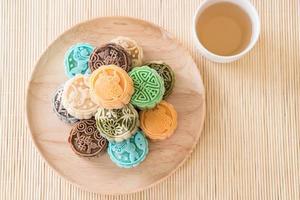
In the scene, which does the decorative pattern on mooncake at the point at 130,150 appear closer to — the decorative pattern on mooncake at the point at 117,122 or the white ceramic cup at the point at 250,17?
the decorative pattern on mooncake at the point at 117,122

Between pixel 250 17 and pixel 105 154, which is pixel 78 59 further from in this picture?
pixel 250 17

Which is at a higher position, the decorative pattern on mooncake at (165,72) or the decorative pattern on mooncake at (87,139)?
the decorative pattern on mooncake at (165,72)

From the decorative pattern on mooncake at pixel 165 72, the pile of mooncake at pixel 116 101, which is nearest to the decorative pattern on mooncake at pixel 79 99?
the pile of mooncake at pixel 116 101

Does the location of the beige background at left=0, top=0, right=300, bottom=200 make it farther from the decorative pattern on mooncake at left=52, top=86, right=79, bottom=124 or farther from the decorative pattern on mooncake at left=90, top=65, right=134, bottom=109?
the decorative pattern on mooncake at left=90, top=65, right=134, bottom=109

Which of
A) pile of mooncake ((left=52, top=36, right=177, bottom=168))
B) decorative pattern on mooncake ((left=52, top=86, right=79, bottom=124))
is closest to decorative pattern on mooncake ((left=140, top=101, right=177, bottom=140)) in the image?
pile of mooncake ((left=52, top=36, right=177, bottom=168))

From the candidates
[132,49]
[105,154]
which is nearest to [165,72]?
[132,49]

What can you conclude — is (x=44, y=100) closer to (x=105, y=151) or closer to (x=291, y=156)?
(x=105, y=151)
